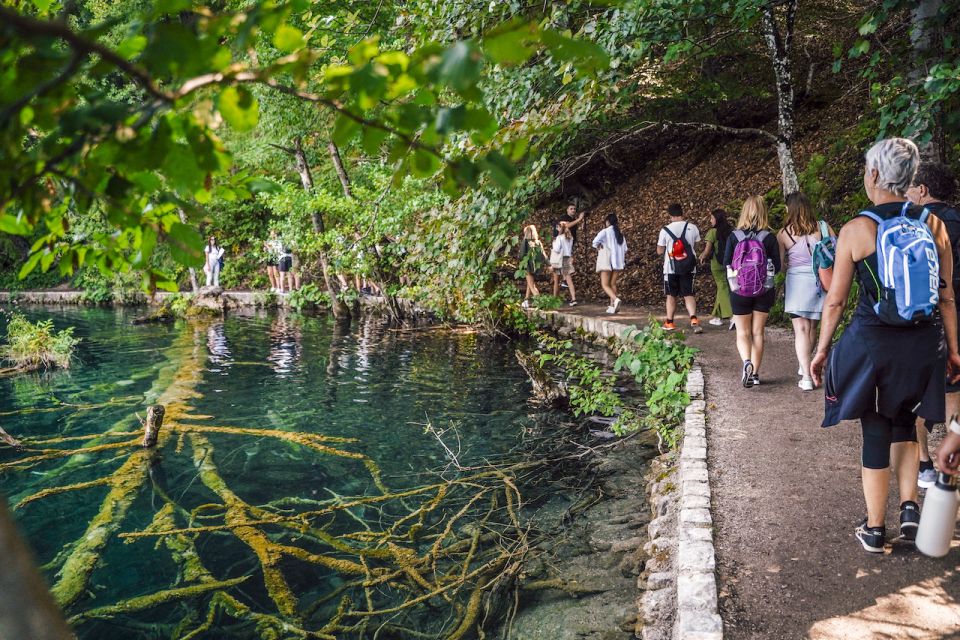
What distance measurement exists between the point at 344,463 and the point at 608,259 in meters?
7.25

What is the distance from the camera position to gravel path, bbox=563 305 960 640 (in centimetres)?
305

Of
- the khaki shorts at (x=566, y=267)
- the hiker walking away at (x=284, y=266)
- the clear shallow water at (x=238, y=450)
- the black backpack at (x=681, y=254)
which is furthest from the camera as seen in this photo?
the hiker walking away at (x=284, y=266)

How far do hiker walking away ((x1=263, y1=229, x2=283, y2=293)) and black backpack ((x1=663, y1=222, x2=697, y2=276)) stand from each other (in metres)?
12.4

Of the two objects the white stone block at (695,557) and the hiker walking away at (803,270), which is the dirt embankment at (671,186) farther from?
the white stone block at (695,557)

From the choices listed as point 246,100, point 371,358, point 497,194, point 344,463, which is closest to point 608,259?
point 371,358

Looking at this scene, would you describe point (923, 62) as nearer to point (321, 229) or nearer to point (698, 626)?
point (698, 626)

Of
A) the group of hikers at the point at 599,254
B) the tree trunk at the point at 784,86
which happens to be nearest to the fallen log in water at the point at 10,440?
the group of hikers at the point at 599,254

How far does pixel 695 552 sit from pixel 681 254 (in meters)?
7.22

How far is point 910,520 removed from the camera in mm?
3658

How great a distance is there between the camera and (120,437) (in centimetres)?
858

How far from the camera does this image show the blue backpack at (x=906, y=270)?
10.9ft

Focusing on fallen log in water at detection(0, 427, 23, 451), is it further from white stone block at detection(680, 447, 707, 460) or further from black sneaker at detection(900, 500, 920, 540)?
black sneaker at detection(900, 500, 920, 540)

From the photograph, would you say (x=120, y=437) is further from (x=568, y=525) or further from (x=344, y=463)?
(x=568, y=525)

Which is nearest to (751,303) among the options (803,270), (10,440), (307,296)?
(803,270)
